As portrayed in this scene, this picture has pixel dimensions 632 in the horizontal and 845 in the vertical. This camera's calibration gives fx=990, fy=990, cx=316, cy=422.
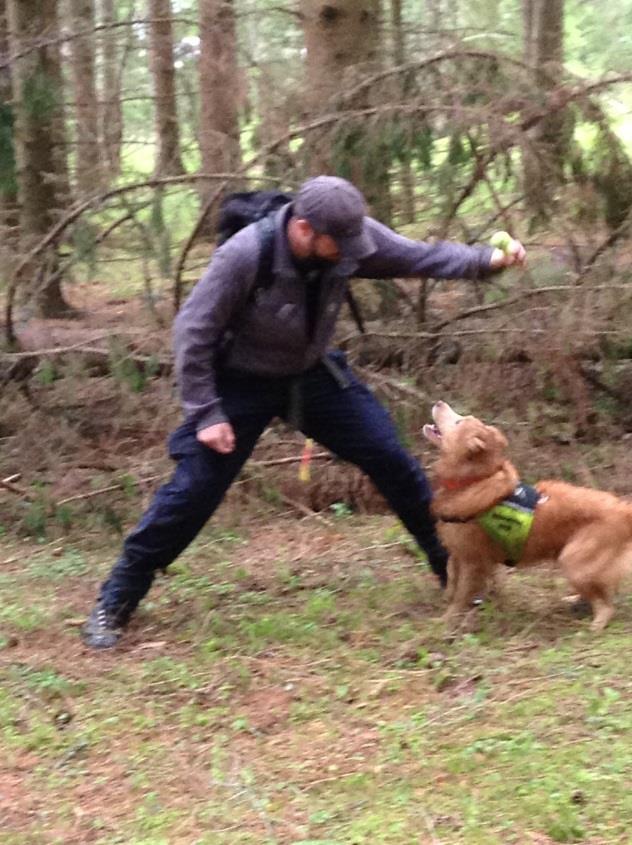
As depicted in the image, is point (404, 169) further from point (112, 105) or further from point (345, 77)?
point (112, 105)

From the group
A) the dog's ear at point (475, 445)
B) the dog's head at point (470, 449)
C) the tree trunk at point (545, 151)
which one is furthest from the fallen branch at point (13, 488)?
the tree trunk at point (545, 151)

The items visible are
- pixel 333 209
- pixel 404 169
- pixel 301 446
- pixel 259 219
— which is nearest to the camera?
pixel 333 209

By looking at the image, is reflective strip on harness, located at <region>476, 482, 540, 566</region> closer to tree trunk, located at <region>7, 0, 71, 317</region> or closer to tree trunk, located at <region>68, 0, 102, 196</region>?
tree trunk, located at <region>68, 0, 102, 196</region>

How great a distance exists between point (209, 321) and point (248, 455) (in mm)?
825

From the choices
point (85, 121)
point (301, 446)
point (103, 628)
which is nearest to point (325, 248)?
point (103, 628)

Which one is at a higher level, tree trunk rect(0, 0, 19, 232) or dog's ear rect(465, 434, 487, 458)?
tree trunk rect(0, 0, 19, 232)

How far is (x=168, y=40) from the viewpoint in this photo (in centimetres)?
945

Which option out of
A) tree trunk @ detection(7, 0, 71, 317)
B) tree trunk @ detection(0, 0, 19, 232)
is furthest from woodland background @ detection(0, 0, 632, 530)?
tree trunk @ detection(0, 0, 19, 232)

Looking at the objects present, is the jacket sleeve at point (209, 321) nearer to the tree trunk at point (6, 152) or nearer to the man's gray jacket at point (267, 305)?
the man's gray jacket at point (267, 305)

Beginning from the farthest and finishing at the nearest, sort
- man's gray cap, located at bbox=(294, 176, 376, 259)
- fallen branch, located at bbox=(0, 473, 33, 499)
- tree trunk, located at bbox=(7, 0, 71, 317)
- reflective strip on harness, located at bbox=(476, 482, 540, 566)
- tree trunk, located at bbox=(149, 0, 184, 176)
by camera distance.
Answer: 1. tree trunk, located at bbox=(7, 0, 71, 317)
2. tree trunk, located at bbox=(149, 0, 184, 176)
3. fallen branch, located at bbox=(0, 473, 33, 499)
4. reflective strip on harness, located at bbox=(476, 482, 540, 566)
5. man's gray cap, located at bbox=(294, 176, 376, 259)

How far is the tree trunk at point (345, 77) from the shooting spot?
6602mm

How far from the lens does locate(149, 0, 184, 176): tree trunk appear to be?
726 centimetres

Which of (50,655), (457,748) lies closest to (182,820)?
(457,748)

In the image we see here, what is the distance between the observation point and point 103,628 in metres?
4.90
